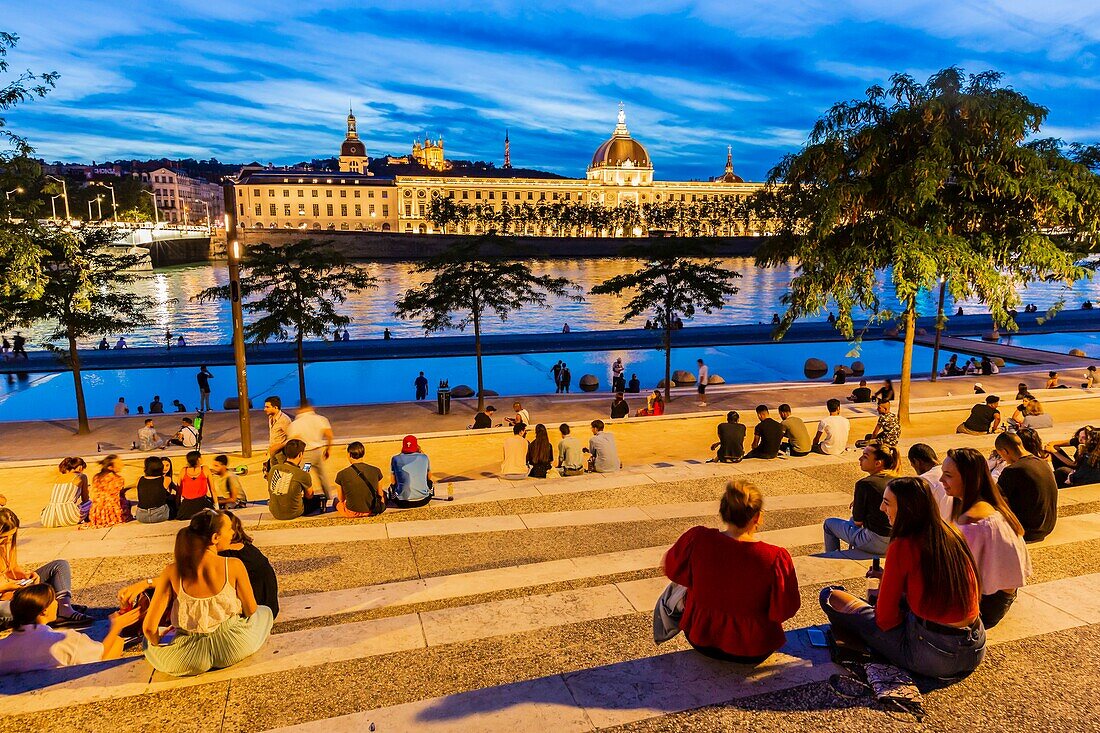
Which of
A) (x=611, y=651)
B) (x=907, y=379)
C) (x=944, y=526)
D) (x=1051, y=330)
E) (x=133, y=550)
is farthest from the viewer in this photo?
(x=1051, y=330)

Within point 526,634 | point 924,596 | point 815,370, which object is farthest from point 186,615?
point 815,370

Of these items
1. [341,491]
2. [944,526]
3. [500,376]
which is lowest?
[500,376]

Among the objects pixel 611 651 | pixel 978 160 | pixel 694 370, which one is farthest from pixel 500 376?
pixel 611 651

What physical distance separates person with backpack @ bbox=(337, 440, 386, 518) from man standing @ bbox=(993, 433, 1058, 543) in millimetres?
6586

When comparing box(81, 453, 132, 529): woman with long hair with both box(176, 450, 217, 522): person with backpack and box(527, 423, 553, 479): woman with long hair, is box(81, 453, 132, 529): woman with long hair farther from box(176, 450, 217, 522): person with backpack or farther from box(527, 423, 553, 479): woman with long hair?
box(527, 423, 553, 479): woman with long hair

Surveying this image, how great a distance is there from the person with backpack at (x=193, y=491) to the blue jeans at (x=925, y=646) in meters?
7.71

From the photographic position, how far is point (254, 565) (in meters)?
5.41

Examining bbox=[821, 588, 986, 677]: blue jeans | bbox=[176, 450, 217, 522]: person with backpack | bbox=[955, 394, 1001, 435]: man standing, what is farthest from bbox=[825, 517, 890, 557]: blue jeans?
bbox=[955, 394, 1001, 435]: man standing

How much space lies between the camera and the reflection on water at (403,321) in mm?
51875

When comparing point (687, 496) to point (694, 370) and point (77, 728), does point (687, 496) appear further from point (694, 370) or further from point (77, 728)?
point (694, 370)

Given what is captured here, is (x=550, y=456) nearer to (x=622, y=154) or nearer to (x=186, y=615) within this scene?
(x=186, y=615)

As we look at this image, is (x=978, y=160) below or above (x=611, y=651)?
above

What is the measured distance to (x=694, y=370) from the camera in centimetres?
3578

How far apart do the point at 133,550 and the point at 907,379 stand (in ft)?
48.0
